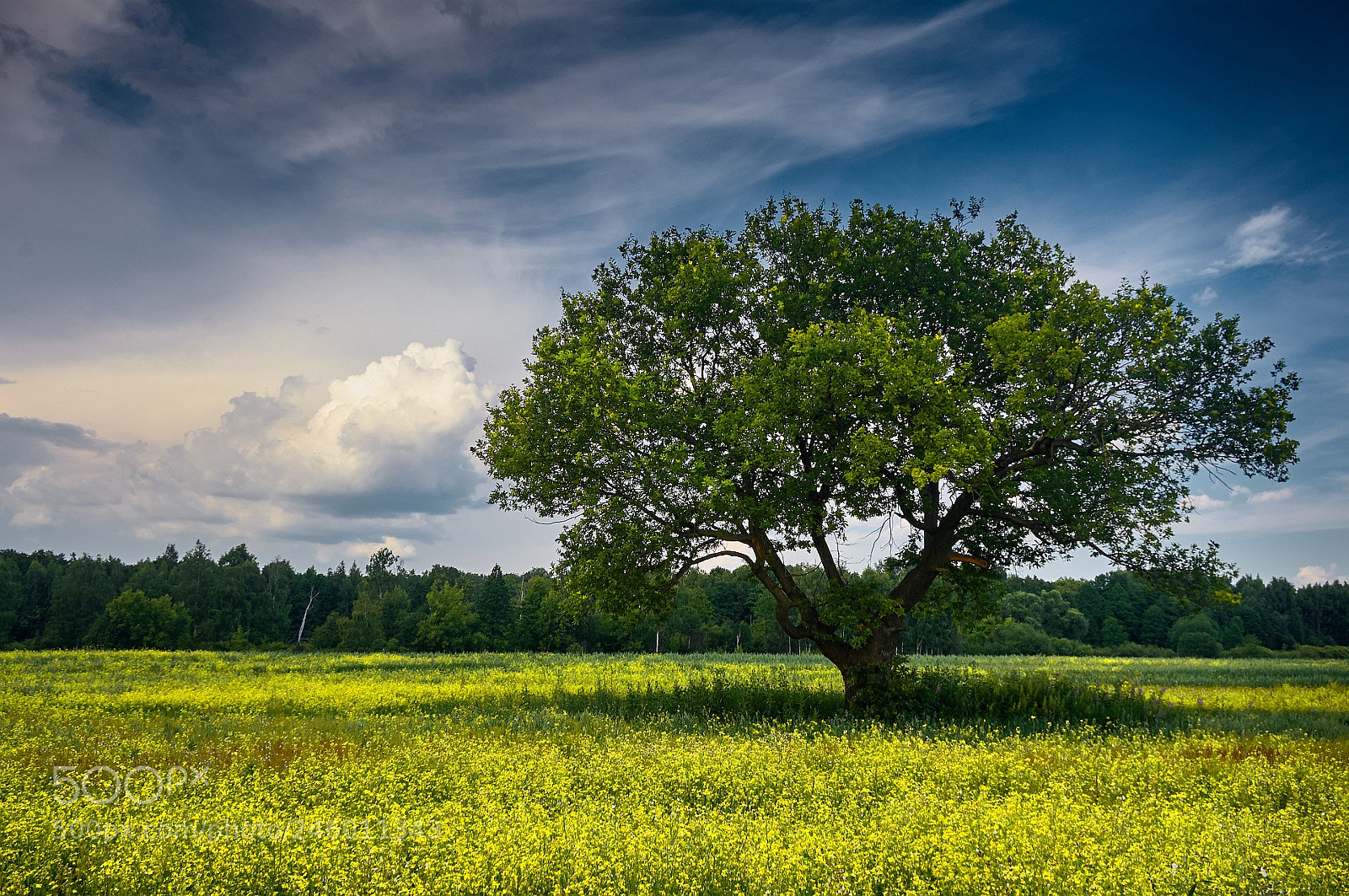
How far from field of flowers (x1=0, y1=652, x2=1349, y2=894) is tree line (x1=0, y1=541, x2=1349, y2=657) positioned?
2640 inches

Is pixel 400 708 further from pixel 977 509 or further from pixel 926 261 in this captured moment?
pixel 926 261

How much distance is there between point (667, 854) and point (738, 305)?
15731 mm

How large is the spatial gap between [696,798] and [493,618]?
3871 inches

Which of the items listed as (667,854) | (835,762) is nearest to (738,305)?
(835,762)

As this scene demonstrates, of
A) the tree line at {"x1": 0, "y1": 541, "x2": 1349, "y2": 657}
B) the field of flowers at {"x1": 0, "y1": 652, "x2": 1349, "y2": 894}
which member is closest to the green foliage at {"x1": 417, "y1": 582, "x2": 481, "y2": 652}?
the tree line at {"x1": 0, "y1": 541, "x2": 1349, "y2": 657}

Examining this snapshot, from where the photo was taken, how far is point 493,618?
333ft

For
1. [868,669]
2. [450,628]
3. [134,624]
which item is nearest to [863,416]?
[868,669]

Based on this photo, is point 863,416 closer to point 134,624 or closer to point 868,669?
point 868,669

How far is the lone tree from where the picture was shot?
54.4 feet

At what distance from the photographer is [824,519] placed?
18.8 meters

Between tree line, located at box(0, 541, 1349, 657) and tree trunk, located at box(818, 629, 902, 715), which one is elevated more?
tree trunk, located at box(818, 629, 902, 715)

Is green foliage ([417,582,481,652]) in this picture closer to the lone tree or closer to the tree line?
the tree line

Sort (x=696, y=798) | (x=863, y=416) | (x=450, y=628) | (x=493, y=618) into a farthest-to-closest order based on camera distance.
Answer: (x=493, y=618) < (x=450, y=628) < (x=863, y=416) < (x=696, y=798)

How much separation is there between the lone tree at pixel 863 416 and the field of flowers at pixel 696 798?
4114mm
